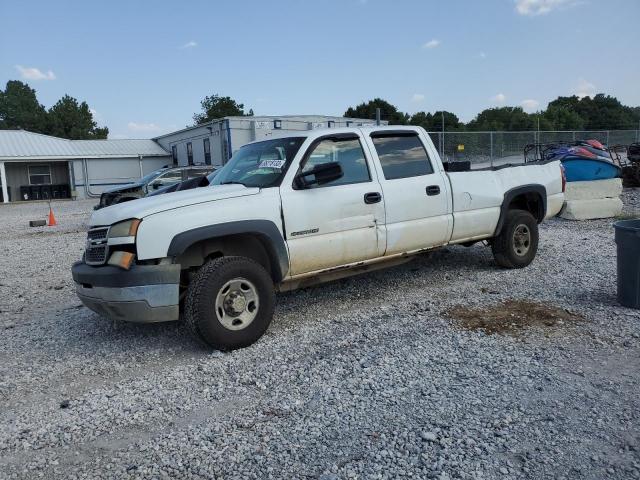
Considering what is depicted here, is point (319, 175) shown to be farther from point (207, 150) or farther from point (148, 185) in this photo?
point (207, 150)

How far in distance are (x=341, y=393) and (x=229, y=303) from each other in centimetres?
134

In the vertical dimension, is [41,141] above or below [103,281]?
above

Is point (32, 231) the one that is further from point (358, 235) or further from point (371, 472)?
point (371, 472)


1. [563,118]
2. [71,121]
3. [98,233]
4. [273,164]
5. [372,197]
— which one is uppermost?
[71,121]

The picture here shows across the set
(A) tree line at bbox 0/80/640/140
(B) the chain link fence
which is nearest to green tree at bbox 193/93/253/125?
(A) tree line at bbox 0/80/640/140

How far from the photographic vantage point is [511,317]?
508cm

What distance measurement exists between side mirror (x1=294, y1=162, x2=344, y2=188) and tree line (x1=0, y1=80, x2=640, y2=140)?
1957 inches

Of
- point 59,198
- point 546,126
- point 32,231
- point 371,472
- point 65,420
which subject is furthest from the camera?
point 546,126

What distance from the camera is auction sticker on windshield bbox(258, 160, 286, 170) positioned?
5051 mm

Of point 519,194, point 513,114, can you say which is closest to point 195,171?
point 519,194

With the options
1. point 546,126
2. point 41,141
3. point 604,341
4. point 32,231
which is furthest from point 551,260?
point 546,126

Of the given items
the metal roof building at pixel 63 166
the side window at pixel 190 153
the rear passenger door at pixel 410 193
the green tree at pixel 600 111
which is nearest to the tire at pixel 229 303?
the rear passenger door at pixel 410 193

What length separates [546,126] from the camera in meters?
45.1

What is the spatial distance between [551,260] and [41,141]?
3812 centimetres
